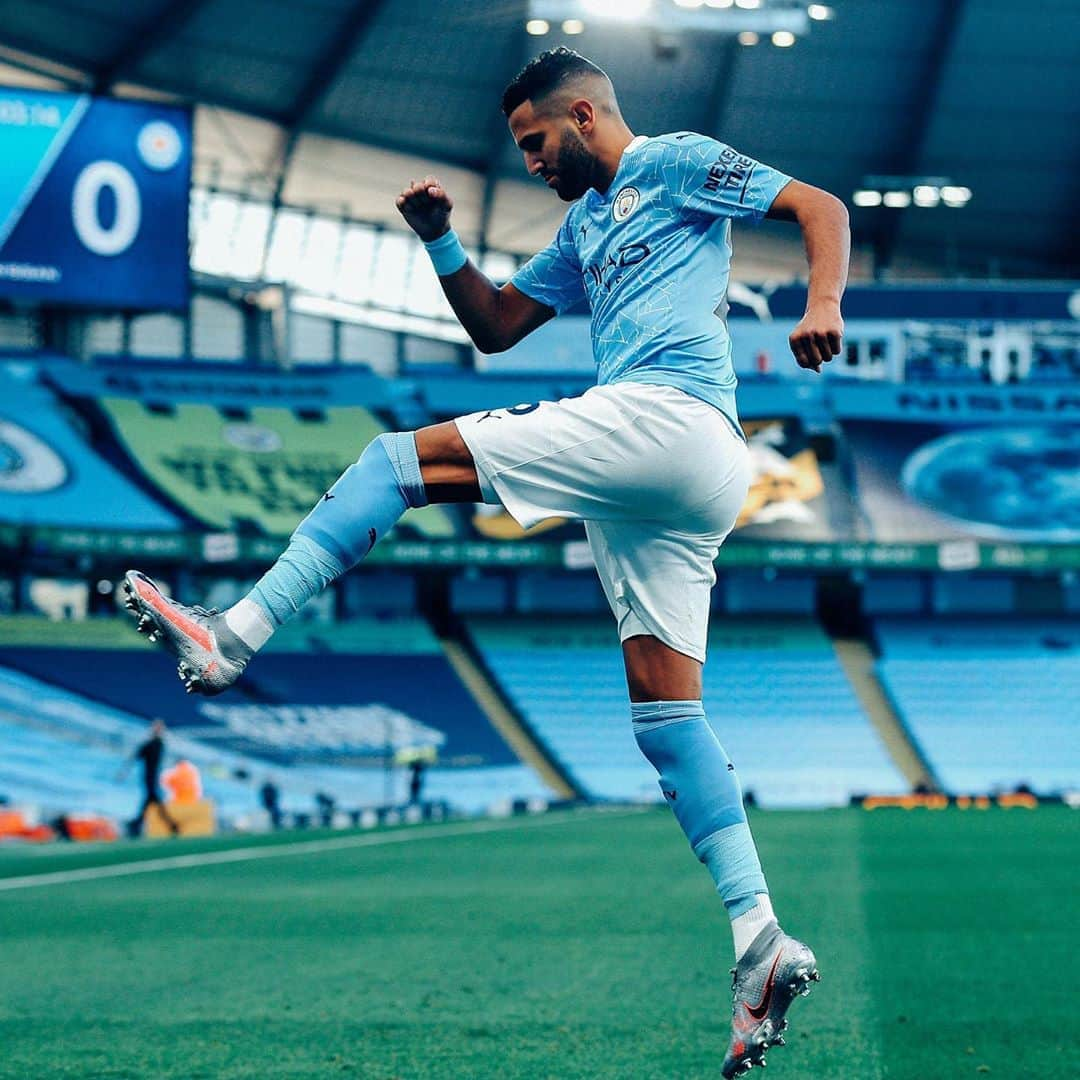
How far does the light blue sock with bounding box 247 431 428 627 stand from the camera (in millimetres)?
3564

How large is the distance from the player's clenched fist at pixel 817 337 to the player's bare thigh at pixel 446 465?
0.79 metres

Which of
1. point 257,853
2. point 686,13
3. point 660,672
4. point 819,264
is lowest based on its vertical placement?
point 660,672

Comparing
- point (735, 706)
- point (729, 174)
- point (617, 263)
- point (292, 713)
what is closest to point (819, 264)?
point (729, 174)

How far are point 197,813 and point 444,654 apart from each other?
14.5 m

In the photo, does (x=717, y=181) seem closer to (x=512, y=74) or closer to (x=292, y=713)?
(x=512, y=74)

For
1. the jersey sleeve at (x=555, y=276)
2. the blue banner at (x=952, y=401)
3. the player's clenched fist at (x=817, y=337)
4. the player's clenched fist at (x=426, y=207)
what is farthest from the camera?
the blue banner at (x=952, y=401)

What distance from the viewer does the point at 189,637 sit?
344 centimetres

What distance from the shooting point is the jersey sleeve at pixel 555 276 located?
4297 millimetres

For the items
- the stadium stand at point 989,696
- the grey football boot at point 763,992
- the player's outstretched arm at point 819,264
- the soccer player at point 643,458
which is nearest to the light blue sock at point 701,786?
the soccer player at point 643,458

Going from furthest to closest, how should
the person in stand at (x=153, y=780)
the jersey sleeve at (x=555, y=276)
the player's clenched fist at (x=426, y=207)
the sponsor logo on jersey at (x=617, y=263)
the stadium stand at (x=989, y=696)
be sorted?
the stadium stand at (x=989, y=696) → the person in stand at (x=153, y=780) → the jersey sleeve at (x=555, y=276) → the player's clenched fist at (x=426, y=207) → the sponsor logo on jersey at (x=617, y=263)

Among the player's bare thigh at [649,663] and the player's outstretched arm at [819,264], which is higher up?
the player's outstretched arm at [819,264]

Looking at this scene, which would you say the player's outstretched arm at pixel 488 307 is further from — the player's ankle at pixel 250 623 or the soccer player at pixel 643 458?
the player's ankle at pixel 250 623

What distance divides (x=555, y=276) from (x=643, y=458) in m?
0.89

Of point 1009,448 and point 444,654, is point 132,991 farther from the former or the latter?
point 1009,448
